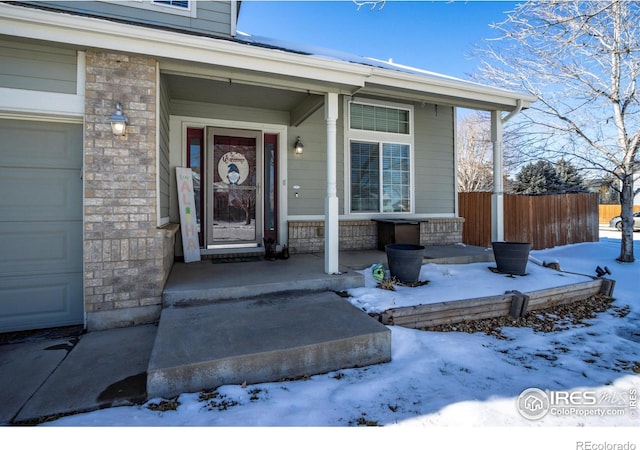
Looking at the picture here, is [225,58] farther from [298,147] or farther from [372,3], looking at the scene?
[298,147]

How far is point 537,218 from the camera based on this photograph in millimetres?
9156

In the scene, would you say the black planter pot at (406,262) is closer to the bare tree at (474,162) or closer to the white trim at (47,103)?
the white trim at (47,103)

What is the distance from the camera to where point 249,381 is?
2340mm

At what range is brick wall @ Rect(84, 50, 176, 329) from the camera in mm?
3260

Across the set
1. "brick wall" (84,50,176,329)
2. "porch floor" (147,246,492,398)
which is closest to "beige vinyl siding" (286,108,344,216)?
"porch floor" (147,246,492,398)

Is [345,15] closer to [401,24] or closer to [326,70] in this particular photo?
[401,24]

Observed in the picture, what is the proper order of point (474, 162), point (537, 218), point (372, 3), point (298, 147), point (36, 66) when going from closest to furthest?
point (36, 66), point (372, 3), point (298, 147), point (537, 218), point (474, 162)

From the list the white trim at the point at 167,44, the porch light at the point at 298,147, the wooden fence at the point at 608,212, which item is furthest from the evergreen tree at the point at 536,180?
the white trim at the point at 167,44

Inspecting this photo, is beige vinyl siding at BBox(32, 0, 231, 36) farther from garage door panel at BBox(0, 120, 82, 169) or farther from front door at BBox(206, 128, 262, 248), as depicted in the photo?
garage door panel at BBox(0, 120, 82, 169)

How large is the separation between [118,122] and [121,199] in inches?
30.3

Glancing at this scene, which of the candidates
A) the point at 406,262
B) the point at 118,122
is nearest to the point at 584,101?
the point at 406,262

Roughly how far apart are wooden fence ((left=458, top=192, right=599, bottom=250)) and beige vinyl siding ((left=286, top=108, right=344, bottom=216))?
188 inches

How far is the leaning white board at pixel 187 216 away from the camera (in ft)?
16.9

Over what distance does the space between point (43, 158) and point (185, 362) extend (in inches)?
108
